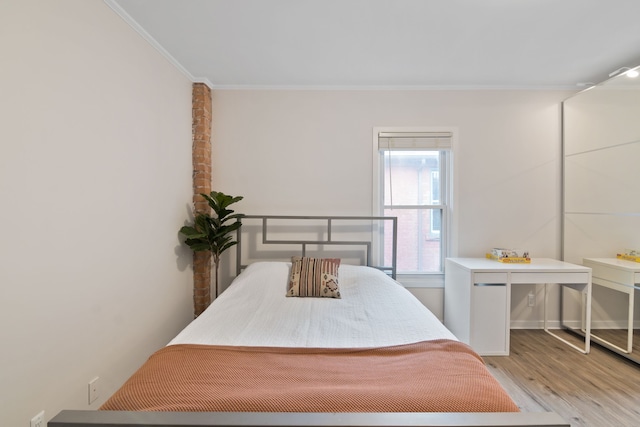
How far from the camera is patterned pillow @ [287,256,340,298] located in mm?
2297

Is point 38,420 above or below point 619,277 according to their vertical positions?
below

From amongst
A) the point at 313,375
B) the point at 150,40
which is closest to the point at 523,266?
the point at 313,375

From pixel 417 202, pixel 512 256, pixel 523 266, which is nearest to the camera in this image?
pixel 523 266

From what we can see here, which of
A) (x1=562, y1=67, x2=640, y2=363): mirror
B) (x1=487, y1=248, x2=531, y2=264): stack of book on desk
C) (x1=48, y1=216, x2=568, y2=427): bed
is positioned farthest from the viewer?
(x1=487, y1=248, x2=531, y2=264): stack of book on desk

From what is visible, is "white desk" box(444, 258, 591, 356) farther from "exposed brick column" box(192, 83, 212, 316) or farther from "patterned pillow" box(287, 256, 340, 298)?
"exposed brick column" box(192, 83, 212, 316)

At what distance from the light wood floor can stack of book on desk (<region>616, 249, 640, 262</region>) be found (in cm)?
85

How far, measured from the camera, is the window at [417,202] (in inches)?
120

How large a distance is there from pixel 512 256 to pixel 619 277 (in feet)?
2.55

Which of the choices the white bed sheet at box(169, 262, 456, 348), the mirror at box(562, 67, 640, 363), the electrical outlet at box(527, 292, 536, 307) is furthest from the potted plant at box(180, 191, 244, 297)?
the mirror at box(562, 67, 640, 363)

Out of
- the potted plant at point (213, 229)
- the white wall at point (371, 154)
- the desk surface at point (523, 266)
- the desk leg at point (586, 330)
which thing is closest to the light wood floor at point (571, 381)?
the desk leg at point (586, 330)

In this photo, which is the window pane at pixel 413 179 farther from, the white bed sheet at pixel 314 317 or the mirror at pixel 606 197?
the mirror at pixel 606 197

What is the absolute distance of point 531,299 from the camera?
9.82 ft

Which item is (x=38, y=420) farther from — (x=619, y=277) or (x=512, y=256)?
(x=619, y=277)

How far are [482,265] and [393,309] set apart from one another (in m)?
1.19
